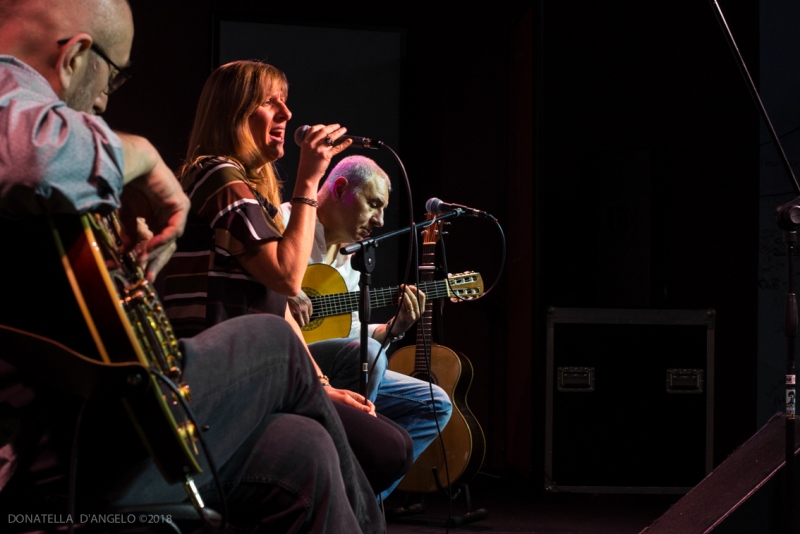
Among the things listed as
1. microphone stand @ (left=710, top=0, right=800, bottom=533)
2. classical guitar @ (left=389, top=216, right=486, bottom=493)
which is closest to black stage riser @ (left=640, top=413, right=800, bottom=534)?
microphone stand @ (left=710, top=0, right=800, bottom=533)

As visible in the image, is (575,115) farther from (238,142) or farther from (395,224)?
(238,142)

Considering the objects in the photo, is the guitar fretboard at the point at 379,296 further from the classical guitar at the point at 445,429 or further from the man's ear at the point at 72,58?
the man's ear at the point at 72,58

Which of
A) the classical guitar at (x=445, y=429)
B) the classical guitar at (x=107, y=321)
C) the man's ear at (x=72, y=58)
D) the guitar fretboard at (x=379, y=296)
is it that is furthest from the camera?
the classical guitar at (x=445, y=429)

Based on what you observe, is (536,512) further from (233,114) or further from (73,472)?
(73,472)

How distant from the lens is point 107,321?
1.02m

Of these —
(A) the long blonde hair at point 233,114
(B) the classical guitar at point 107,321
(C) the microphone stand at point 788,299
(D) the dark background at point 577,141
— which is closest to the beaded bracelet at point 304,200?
(A) the long blonde hair at point 233,114

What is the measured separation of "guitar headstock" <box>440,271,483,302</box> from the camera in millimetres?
3705

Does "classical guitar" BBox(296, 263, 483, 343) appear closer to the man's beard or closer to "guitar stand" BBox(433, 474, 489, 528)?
"guitar stand" BBox(433, 474, 489, 528)

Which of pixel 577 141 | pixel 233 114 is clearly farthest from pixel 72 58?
pixel 577 141

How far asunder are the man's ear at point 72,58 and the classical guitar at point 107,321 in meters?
0.22

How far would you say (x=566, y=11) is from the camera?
15.7ft

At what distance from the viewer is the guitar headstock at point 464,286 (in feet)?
12.2

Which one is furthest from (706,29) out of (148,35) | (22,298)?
(22,298)

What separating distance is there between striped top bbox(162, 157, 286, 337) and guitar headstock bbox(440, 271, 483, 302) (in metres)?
1.71
